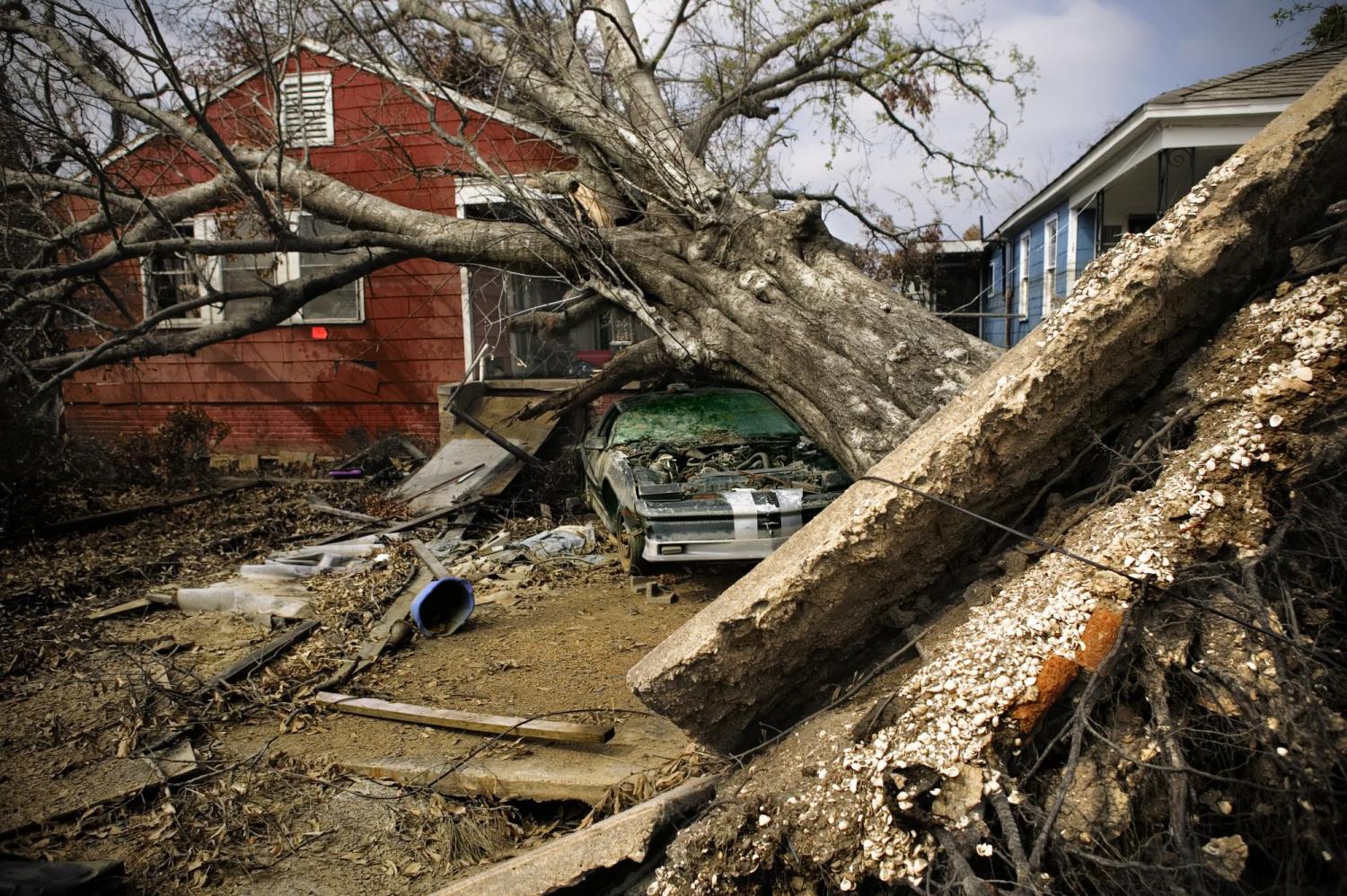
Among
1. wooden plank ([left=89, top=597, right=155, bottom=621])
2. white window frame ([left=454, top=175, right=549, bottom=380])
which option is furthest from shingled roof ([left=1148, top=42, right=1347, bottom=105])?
wooden plank ([left=89, top=597, right=155, bottom=621])

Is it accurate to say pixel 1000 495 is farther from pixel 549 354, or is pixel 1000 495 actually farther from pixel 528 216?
pixel 549 354

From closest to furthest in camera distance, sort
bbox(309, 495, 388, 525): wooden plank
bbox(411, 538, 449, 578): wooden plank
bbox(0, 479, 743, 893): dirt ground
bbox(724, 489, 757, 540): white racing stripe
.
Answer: bbox(0, 479, 743, 893): dirt ground < bbox(724, 489, 757, 540): white racing stripe < bbox(411, 538, 449, 578): wooden plank < bbox(309, 495, 388, 525): wooden plank

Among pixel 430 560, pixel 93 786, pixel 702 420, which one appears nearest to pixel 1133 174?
pixel 702 420

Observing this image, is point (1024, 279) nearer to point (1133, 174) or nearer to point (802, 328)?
point (1133, 174)

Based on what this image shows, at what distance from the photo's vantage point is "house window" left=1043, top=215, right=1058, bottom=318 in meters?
14.2

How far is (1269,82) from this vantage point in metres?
9.98

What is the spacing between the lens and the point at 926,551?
10.5 feet

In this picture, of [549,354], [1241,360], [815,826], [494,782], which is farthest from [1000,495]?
[549,354]

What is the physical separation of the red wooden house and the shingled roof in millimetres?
8423

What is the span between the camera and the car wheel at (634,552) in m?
6.79

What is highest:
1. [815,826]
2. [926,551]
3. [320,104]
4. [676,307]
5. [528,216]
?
[320,104]

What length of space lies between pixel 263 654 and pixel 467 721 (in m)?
2.01

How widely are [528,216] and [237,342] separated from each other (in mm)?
8648

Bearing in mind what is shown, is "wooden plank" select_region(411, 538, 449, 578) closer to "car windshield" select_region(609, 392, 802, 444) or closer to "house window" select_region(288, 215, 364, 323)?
"car windshield" select_region(609, 392, 802, 444)
